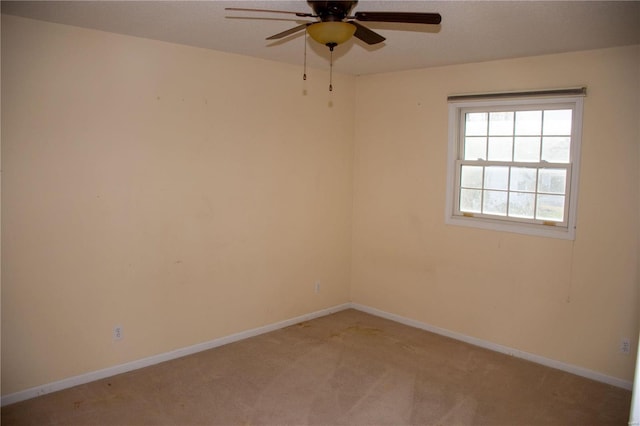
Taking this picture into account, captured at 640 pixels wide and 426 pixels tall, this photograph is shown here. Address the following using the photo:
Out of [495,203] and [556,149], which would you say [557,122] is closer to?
[556,149]

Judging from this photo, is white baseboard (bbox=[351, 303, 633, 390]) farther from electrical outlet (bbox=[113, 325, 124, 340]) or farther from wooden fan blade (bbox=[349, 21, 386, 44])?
wooden fan blade (bbox=[349, 21, 386, 44])

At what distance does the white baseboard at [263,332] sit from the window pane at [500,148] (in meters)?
1.63

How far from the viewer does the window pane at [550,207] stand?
12.9 ft

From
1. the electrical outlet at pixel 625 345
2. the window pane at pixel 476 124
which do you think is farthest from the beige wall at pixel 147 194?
the electrical outlet at pixel 625 345

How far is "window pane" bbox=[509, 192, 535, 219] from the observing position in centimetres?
409

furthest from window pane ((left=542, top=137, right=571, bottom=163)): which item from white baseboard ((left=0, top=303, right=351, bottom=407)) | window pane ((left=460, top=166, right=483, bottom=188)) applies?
white baseboard ((left=0, top=303, right=351, bottom=407))

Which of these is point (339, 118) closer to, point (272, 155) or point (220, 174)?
point (272, 155)

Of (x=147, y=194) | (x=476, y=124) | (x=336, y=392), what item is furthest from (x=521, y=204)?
(x=147, y=194)

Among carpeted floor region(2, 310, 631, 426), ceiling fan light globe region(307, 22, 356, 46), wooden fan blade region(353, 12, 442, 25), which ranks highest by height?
wooden fan blade region(353, 12, 442, 25)

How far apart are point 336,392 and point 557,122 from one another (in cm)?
272

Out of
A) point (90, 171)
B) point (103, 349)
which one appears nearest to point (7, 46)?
point (90, 171)

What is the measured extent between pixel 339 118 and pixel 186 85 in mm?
1727

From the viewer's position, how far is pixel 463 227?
14.6 ft

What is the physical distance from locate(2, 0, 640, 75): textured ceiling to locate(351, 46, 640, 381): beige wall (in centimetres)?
26
